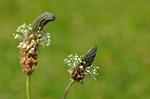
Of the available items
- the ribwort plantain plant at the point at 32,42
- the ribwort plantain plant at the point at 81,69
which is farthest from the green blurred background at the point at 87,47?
the ribwort plantain plant at the point at 32,42

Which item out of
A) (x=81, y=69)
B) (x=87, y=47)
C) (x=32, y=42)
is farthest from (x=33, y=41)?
(x=87, y=47)

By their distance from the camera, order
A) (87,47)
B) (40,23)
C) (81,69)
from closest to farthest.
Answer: (40,23), (81,69), (87,47)

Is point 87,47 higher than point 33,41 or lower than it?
higher

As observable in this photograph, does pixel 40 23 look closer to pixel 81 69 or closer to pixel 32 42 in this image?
pixel 32 42

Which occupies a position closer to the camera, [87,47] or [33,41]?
[33,41]

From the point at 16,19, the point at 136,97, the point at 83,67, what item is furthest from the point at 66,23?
the point at 83,67

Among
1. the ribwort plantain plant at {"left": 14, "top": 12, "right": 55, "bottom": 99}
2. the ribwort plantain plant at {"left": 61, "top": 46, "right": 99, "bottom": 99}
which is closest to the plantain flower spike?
the ribwort plantain plant at {"left": 14, "top": 12, "right": 55, "bottom": 99}

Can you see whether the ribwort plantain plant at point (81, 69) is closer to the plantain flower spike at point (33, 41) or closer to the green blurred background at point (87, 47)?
the plantain flower spike at point (33, 41)

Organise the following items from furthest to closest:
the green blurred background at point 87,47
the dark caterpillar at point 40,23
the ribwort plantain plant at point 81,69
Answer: the green blurred background at point 87,47 < the ribwort plantain plant at point 81,69 < the dark caterpillar at point 40,23

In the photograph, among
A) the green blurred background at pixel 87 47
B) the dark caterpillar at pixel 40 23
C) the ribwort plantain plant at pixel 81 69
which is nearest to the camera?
the dark caterpillar at pixel 40 23
